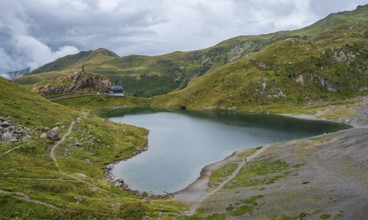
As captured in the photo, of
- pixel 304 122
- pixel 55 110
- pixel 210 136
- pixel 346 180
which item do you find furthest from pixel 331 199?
pixel 304 122

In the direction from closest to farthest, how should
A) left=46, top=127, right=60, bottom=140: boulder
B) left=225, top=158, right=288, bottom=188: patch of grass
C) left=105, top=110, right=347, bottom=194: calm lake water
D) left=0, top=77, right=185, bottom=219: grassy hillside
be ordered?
left=0, top=77, right=185, bottom=219: grassy hillside
left=225, top=158, right=288, bottom=188: patch of grass
left=105, top=110, right=347, bottom=194: calm lake water
left=46, top=127, right=60, bottom=140: boulder

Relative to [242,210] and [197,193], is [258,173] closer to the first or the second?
[197,193]

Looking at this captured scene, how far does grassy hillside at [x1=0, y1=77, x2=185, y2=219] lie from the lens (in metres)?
52.4

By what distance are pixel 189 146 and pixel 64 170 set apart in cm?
6156

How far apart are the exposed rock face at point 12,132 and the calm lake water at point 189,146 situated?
28.9m

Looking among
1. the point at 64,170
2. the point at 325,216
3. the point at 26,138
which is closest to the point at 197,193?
the point at 325,216

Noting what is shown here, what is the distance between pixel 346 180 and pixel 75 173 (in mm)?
61449

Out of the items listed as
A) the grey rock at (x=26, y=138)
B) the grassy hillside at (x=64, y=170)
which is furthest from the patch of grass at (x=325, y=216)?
the grey rock at (x=26, y=138)

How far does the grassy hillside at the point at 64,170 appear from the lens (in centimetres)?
5244

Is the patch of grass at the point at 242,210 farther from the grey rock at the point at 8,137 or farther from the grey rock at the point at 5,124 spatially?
the grey rock at the point at 5,124

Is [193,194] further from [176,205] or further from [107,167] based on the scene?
[107,167]

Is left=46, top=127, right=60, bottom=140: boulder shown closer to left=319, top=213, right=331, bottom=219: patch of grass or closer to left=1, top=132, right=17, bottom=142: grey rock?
left=1, top=132, right=17, bottom=142: grey rock

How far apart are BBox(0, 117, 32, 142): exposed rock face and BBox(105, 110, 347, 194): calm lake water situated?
94.9 ft

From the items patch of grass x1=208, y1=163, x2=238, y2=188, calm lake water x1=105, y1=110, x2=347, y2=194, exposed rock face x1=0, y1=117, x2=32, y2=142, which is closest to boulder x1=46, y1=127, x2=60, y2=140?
exposed rock face x1=0, y1=117, x2=32, y2=142
